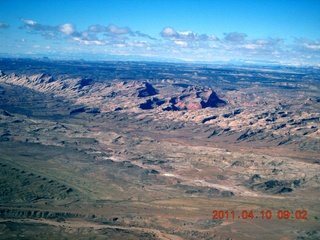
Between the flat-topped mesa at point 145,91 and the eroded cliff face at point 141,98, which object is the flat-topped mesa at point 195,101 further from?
the flat-topped mesa at point 145,91

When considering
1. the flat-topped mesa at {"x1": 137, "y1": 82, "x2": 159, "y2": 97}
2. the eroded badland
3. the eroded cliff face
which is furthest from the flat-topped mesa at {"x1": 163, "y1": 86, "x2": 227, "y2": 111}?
the flat-topped mesa at {"x1": 137, "y1": 82, "x2": 159, "y2": 97}

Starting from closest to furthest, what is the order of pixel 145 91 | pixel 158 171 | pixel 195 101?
pixel 158 171 → pixel 195 101 → pixel 145 91

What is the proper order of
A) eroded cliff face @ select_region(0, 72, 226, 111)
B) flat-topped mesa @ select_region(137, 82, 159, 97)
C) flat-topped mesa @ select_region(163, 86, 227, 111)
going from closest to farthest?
flat-topped mesa @ select_region(163, 86, 227, 111) < eroded cliff face @ select_region(0, 72, 226, 111) < flat-topped mesa @ select_region(137, 82, 159, 97)

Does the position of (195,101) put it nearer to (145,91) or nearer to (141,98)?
(141,98)

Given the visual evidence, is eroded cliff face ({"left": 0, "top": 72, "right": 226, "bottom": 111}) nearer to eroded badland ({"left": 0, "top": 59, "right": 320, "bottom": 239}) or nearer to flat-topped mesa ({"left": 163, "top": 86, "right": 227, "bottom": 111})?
flat-topped mesa ({"left": 163, "top": 86, "right": 227, "bottom": 111})

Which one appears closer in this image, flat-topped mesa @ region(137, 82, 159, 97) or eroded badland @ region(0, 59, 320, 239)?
→ eroded badland @ region(0, 59, 320, 239)

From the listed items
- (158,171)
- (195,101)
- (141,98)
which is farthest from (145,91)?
(158,171)

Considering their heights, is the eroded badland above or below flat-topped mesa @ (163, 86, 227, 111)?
below

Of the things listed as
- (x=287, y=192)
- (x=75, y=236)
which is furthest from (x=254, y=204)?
(x=75, y=236)

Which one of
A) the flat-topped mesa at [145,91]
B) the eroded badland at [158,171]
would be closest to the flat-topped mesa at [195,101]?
the eroded badland at [158,171]
